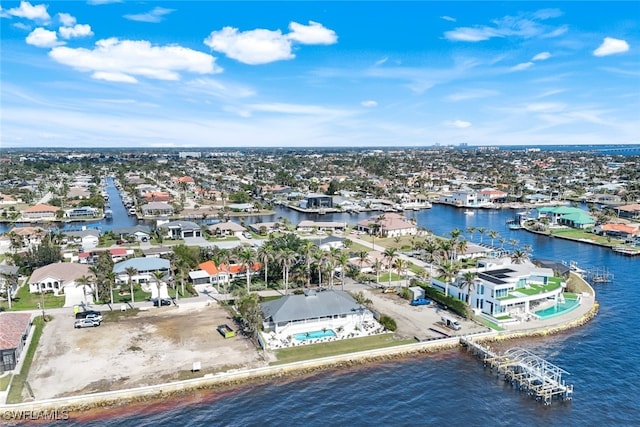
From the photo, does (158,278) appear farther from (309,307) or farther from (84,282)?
(309,307)

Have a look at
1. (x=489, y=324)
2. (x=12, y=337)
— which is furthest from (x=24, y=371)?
(x=489, y=324)

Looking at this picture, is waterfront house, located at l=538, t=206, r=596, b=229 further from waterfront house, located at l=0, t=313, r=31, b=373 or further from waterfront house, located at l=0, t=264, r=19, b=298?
waterfront house, located at l=0, t=313, r=31, b=373

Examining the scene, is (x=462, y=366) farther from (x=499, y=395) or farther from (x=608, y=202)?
(x=608, y=202)

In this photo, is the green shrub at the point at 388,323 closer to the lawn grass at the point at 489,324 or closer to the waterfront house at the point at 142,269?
the lawn grass at the point at 489,324

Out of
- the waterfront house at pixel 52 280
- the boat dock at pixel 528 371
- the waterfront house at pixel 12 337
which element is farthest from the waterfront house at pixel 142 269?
the boat dock at pixel 528 371

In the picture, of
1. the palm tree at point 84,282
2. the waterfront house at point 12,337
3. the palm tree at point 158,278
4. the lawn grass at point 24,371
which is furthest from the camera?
the palm tree at point 158,278

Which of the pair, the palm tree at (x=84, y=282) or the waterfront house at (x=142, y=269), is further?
the waterfront house at (x=142, y=269)
